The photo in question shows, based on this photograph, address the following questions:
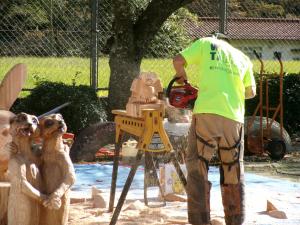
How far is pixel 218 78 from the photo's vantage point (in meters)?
6.04

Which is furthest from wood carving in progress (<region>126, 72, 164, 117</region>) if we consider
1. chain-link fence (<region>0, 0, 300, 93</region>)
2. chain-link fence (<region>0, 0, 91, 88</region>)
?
chain-link fence (<region>0, 0, 91, 88</region>)

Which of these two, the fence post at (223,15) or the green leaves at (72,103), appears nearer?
the green leaves at (72,103)

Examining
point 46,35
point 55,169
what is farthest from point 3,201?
point 46,35

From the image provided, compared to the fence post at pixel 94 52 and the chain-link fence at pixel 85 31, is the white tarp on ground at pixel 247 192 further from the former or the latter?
the chain-link fence at pixel 85 31

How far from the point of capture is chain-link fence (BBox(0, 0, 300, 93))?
473 inches

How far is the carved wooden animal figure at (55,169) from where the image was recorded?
17.6 feet

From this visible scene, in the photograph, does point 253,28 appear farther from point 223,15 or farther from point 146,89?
point 146,89

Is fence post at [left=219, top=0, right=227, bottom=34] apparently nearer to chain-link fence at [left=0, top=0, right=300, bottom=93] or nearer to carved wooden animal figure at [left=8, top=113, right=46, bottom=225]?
chain-link fence at [left=0, top=0, right=300, bottom=93]

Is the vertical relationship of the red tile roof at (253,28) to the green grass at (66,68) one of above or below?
above

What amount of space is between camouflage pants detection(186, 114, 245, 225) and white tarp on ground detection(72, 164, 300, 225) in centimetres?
56

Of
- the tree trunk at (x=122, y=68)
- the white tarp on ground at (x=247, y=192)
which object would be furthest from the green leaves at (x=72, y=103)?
the white tarp on ground at (x=247, y=192)

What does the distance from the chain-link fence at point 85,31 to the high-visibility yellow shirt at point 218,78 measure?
538 cm

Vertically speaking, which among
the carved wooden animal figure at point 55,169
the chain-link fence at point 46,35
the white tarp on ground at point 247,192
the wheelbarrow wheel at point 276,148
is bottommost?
the white tarp on ground at point 247,192

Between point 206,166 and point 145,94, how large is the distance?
900mm
